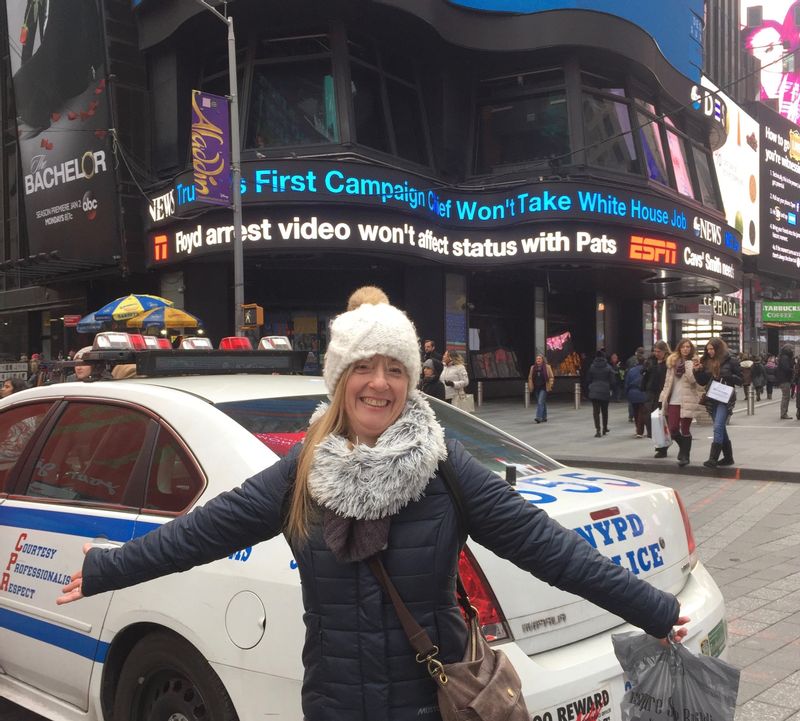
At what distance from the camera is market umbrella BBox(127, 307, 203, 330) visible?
1514 cm

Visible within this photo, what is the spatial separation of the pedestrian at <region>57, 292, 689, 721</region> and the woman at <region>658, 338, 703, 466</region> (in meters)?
9.92

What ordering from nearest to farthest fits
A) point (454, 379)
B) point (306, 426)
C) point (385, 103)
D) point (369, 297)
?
point (369, 297)
point (306, 426)
point (454, 379)
point (385, 103)

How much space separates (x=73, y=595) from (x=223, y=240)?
1672 centimetres

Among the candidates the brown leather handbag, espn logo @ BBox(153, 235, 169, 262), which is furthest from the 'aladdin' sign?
the brown leather handbag

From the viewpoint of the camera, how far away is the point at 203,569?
2.61 metres

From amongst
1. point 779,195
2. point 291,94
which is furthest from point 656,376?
point 779,195

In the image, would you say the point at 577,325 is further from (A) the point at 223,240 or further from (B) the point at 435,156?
(A) the point at 223,240

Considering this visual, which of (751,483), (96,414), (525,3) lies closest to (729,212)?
(525,3)

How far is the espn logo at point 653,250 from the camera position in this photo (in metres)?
20.6

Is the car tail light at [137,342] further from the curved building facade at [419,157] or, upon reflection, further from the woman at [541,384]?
the woman at [541,384]

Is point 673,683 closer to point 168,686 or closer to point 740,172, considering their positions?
point 168,686

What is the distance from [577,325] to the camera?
28375mm

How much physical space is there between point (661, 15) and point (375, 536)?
25516 millimetres

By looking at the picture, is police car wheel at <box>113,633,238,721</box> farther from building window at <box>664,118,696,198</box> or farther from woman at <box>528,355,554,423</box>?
building window at <box>664,118,696,198</box>
